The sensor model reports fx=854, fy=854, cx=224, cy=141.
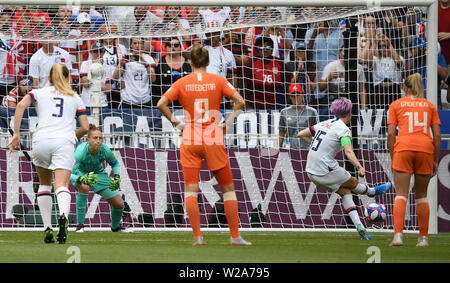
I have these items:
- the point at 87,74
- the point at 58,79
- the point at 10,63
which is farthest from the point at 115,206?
the point at 10,63

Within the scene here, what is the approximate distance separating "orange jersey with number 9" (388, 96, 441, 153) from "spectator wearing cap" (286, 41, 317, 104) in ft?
18.2

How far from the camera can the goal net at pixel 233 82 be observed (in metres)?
13.7

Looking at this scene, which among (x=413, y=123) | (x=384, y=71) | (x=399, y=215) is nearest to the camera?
(x=399, y=215)

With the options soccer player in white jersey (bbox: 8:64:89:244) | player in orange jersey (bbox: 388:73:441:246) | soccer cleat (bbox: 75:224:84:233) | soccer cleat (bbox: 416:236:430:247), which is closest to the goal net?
soccer cleat (bbox: 75:224:84:233)

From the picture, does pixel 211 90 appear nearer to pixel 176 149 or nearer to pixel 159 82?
pixel 176 149

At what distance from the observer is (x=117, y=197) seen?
1203 cm

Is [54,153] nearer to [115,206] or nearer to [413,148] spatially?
[115,206]

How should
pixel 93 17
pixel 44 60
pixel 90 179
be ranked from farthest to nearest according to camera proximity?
pixel 44 60 < pixel 93 17 < pixel 90 179

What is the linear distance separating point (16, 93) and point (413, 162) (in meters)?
7.79

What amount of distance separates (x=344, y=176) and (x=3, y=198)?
5.73 metres

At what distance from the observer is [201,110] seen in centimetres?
873

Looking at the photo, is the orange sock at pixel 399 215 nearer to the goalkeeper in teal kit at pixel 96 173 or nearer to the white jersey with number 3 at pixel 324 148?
the white jersey with number 3 at pixel 324 148

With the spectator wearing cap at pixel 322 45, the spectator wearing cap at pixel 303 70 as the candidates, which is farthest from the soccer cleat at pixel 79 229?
the spectator wearing cap at pixel 322 45
